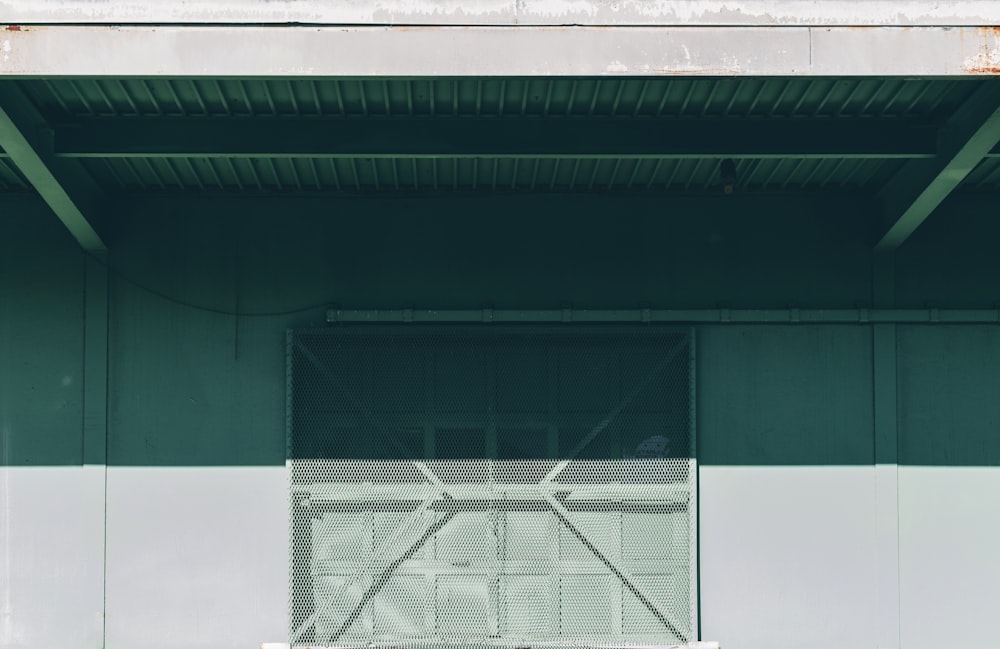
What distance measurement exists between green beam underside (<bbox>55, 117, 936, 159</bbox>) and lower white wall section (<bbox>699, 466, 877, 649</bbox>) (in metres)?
2.70

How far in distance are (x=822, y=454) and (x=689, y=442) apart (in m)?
1.13

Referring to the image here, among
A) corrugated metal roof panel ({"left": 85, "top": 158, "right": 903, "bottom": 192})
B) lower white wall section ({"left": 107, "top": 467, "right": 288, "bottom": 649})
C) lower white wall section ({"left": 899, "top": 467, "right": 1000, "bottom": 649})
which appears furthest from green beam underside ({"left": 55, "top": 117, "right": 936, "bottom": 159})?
lower white wall section ({"left": 899, "top": 467, "right": 1000, "bottom": 649})

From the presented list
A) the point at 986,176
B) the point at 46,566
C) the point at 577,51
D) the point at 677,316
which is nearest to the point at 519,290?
the point at 677,316

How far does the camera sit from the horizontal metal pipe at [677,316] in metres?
7.88

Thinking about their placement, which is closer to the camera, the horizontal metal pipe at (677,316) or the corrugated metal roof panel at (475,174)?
the corrugated metal roof panel at (475,174)

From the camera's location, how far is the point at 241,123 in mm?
7004

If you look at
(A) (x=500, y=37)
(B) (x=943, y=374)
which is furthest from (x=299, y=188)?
(B) (x=943, y=374)

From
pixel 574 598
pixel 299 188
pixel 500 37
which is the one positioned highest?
pixel 500 37

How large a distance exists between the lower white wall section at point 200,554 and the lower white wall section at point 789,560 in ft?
11.6

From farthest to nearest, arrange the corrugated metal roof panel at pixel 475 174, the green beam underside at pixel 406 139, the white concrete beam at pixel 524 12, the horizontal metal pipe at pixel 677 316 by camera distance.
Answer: the horizontal metal pipe at pixel 677 316 < the corrugated metal roof panel at pixel 475 174 < the green beam underside at pixel 406 139 < the white concrete beam at pixel 524 12

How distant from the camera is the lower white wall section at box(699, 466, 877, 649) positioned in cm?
792

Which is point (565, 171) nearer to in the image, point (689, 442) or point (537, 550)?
point (689, 442)

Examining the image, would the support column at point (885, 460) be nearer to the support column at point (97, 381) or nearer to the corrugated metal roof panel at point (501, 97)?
the corrugated metal roof panel at point (501, 97)

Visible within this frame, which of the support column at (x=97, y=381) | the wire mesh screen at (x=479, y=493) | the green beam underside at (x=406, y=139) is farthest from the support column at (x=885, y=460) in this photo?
the support column at (x=97, y=381)
